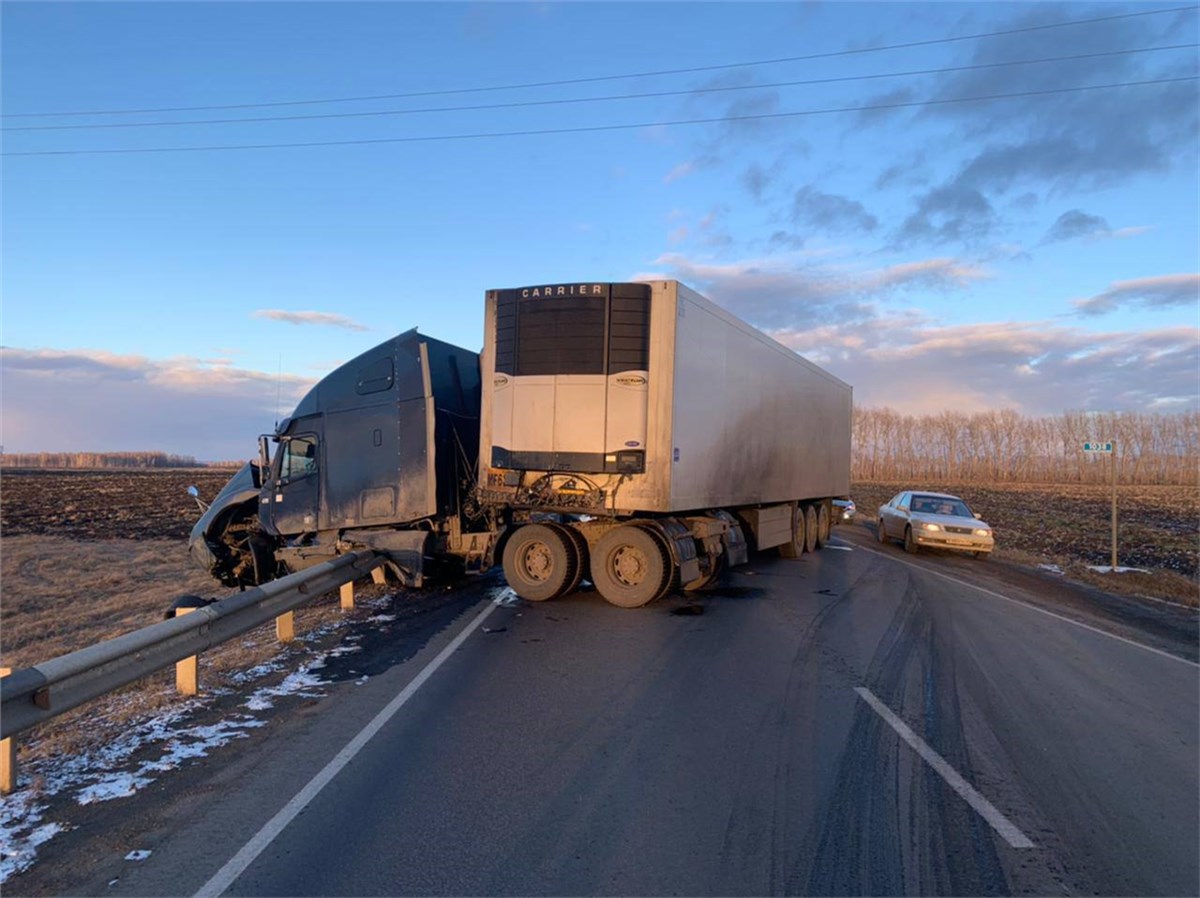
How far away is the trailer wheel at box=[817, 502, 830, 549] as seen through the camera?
20484mm

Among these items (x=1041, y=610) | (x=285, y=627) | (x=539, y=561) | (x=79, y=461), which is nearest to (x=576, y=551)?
(x=539, y=561)

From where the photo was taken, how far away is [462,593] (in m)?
12.7

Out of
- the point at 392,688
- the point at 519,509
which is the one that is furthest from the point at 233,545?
the point at 392,688

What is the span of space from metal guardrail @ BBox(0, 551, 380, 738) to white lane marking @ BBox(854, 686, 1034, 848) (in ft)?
17.3

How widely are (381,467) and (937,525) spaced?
13.6m

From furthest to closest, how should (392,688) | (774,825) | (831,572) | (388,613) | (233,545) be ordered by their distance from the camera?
(831,572) < (233,545) < (388,613) < (392,688) < (774,825)

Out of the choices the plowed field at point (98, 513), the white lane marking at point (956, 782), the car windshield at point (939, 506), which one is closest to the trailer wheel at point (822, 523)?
the car windshield at point (939, 506)

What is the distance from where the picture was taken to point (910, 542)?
20.4 m

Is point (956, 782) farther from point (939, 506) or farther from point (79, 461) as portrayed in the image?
point (79, 461)

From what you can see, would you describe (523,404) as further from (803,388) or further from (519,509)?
(803,388)

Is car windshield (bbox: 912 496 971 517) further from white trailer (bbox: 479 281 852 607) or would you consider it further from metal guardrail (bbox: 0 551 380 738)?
metal guardrail (bbox: 0 551 380 738)

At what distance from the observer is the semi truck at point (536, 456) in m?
10.5

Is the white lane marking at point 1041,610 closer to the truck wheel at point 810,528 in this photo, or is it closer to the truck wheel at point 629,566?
the truck wheel at point 810,528

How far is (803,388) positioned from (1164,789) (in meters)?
13.1
